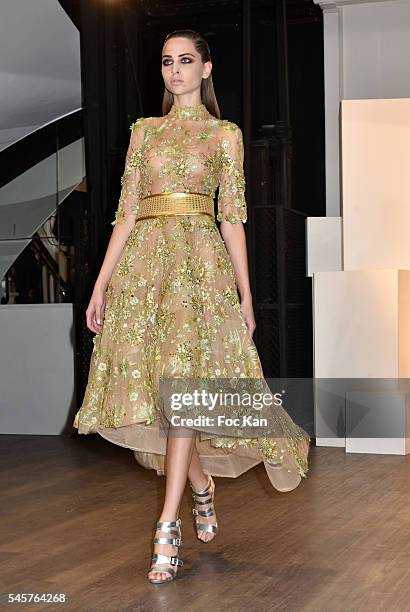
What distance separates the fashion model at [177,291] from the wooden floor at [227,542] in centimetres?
16

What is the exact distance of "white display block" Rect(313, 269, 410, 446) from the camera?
4.74 m

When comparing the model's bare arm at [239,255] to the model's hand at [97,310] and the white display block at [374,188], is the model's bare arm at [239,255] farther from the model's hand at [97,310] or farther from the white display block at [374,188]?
the white display block at [374,188]

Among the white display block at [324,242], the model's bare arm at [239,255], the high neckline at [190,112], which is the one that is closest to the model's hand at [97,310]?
the model's bare arm at [239,255]

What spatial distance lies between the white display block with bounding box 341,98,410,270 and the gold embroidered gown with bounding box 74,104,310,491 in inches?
105

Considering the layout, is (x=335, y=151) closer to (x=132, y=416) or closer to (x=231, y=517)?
(x=231, y=517)

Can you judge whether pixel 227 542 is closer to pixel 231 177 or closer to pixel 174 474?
pixel 174 474

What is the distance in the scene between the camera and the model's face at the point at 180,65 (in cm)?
238

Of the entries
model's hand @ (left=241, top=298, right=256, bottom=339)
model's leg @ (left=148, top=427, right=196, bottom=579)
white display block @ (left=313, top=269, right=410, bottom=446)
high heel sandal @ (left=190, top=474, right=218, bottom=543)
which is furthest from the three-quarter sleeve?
white display block @ (left=313, top=269, right=410, bottom=446)

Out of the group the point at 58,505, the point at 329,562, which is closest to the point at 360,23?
the point at 58,505

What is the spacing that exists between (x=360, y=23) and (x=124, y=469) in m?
3.06

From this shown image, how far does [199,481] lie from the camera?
248 cm

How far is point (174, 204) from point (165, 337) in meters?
0.33

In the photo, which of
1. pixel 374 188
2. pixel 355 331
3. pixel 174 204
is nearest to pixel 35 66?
pixel 374 188

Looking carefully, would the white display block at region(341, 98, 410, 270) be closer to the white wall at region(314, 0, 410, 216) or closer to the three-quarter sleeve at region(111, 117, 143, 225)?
the white wall at region(314, 0, 410, 216)
